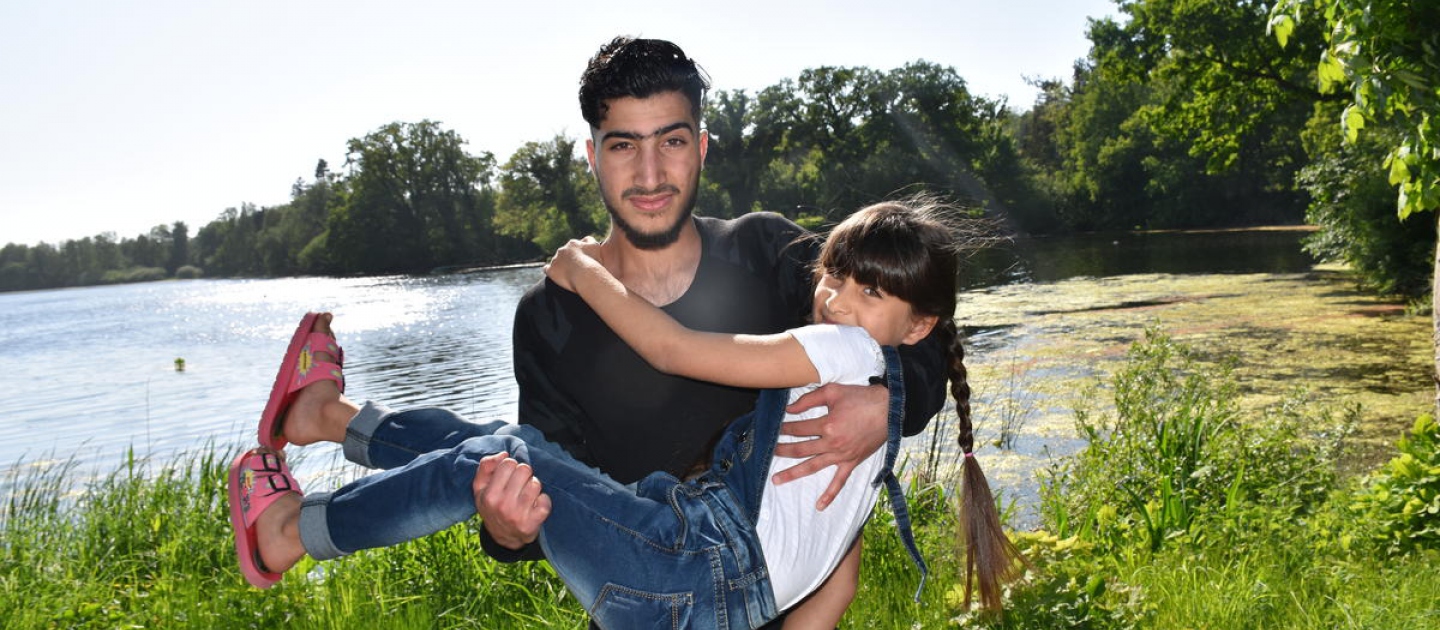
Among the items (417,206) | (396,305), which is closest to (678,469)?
(396,305)

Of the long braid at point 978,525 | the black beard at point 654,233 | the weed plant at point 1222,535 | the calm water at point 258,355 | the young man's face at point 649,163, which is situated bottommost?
the calm water at point 258,355

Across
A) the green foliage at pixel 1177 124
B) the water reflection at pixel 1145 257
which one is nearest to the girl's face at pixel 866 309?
the water reflection at pixel 1145 257

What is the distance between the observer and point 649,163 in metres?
2.18

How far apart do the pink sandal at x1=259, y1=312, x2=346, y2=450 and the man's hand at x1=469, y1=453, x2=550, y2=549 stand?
0.81 m

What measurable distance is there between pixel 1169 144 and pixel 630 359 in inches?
2065

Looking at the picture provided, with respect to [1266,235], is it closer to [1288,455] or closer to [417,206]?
[1288,455]

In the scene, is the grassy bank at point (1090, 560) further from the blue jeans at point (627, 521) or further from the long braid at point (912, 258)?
the blue jeans at point (627, 521)

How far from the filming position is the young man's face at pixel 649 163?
7.17 feet

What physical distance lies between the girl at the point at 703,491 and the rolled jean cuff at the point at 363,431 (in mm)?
133

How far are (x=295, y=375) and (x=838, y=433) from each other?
150cm

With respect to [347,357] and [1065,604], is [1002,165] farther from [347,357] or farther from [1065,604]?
[1065,604]

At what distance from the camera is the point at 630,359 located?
7.36ft

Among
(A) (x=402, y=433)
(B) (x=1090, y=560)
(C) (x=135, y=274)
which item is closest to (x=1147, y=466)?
(B) (x=1090, y=560)

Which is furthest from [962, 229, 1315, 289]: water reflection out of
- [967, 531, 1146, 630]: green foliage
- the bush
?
the bush
